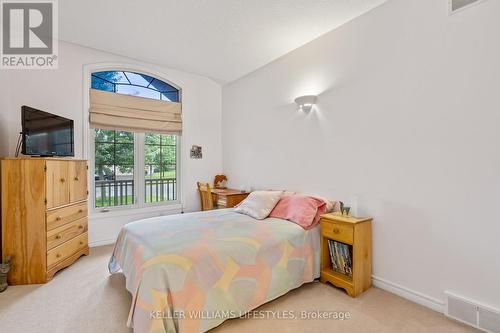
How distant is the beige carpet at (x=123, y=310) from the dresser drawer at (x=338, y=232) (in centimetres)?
50

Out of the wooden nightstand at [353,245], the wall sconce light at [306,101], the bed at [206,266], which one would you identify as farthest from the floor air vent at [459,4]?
the bed at [206,266]

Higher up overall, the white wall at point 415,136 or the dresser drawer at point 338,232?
the white wall at point 415,136

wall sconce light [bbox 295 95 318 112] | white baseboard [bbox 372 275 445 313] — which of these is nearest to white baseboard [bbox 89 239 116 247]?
wall sconce light [bbox 295 95 318 112]

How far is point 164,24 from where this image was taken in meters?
2.62

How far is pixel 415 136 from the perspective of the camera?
2.04 metres

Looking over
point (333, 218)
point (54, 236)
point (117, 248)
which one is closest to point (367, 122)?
point (333, 218)

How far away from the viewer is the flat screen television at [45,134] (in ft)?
7.74

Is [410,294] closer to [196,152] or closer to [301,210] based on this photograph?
[301,210]

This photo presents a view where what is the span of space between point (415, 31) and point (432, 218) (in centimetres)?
162

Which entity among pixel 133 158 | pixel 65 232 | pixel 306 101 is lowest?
pixel 65 232

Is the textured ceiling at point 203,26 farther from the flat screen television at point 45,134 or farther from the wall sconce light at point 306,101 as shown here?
the flat screen television at point 45,134

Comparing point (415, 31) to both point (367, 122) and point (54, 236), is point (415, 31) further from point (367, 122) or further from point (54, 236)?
point (54, 236)

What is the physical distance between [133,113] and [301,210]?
2.89 m

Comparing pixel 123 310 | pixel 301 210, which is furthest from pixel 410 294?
pixel 123 310
